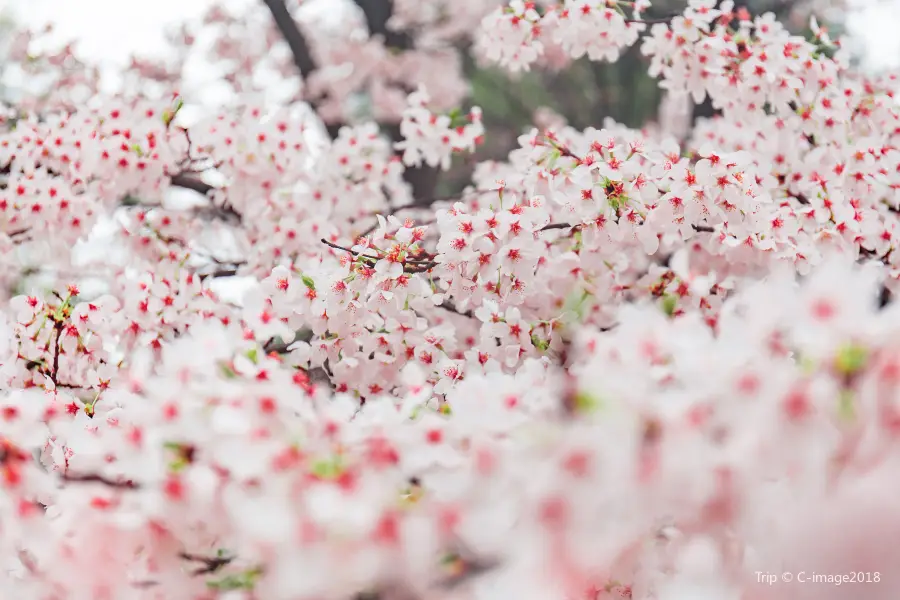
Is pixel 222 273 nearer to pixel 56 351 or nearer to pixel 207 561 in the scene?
pixel 56 351

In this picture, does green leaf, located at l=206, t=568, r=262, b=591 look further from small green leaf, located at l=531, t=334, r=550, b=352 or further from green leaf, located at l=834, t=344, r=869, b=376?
small green leaf, located at l=531, t=334, r=550, b=352

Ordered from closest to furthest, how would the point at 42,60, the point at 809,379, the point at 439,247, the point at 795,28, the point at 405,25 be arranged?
the point at 809,379 → the point at 439,247 → the point at 42,60 → the point at 405,25 → the point at 795,28

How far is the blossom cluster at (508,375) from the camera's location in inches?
43.4

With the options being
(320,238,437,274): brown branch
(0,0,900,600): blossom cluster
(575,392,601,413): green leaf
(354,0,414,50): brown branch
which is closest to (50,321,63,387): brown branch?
(0,0,900,600): blossom cluster

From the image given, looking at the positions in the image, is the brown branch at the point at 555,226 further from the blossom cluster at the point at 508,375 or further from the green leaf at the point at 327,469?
the green leaf at the point at 327,469

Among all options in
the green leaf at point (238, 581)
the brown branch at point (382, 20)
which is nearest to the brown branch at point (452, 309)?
the green leaf at point (238, 581)

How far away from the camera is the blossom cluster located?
110 centimetres

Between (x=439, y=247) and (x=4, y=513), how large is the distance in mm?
1578

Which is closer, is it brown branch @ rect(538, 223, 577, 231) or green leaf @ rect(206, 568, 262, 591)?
green leaf @ rect(206, 568, 262, 591)

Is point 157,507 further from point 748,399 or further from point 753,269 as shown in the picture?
point 753,269

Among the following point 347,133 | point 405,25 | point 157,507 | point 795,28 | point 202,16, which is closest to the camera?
point 157,507

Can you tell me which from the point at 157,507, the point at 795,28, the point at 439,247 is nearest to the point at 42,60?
the point at 439,247

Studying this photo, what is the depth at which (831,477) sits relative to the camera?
3.70ft

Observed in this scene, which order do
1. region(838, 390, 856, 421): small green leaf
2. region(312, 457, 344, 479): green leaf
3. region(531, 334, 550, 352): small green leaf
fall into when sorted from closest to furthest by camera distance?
region(838, 390, 856, 421): small green leaf < region(312, 457, 344, 479): green leaf < region(531, 334, 550, 352): small green leaf
